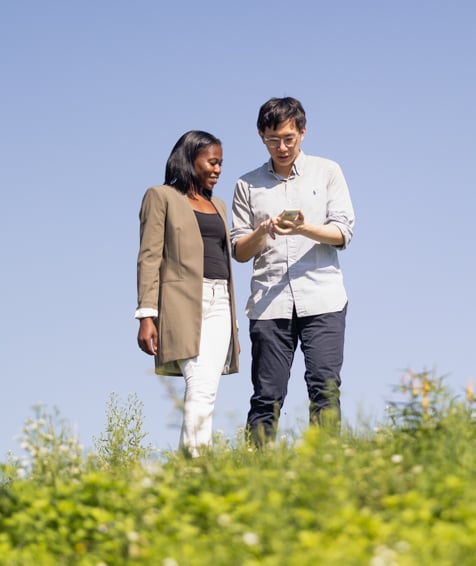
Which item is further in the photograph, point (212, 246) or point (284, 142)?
point (284, 142)

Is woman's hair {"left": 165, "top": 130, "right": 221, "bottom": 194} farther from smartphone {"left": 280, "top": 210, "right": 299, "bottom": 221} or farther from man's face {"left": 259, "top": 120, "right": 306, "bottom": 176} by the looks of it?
smartphone {"left": 280, "top": 210, "right": 299, "bottom": 221}

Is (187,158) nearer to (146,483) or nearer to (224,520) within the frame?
(146,483)

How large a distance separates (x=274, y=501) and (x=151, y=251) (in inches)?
109

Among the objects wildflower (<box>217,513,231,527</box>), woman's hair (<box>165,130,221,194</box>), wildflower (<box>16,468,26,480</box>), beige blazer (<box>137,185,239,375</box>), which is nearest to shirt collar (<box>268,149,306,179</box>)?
woman's hair (<box>165,130,221,194</box>)

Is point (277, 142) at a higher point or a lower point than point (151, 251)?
higher

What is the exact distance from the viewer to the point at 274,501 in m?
4.38

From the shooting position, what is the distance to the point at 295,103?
24.0 feet

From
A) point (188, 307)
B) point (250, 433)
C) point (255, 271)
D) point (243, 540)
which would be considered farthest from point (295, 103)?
point (243, 540)

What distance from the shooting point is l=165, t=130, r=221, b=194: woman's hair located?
6824 millimetres

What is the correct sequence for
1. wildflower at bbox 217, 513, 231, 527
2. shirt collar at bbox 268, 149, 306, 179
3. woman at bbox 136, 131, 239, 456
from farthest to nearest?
1. shirt collar at bbox 268, 149, 306, 179
2. woman at bbox 136, 131, 239, 456
3. wildflower at bbox 217, 513, 231, 527

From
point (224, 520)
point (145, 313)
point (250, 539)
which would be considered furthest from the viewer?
point (145, 313)

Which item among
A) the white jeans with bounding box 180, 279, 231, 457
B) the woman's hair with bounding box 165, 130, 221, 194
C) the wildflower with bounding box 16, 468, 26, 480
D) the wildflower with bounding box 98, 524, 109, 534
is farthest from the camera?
the woman's hair with bounding box 165, 130, 221, 194

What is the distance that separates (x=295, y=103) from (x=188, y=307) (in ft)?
6.51

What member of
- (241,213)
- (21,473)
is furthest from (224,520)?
(241,213)
